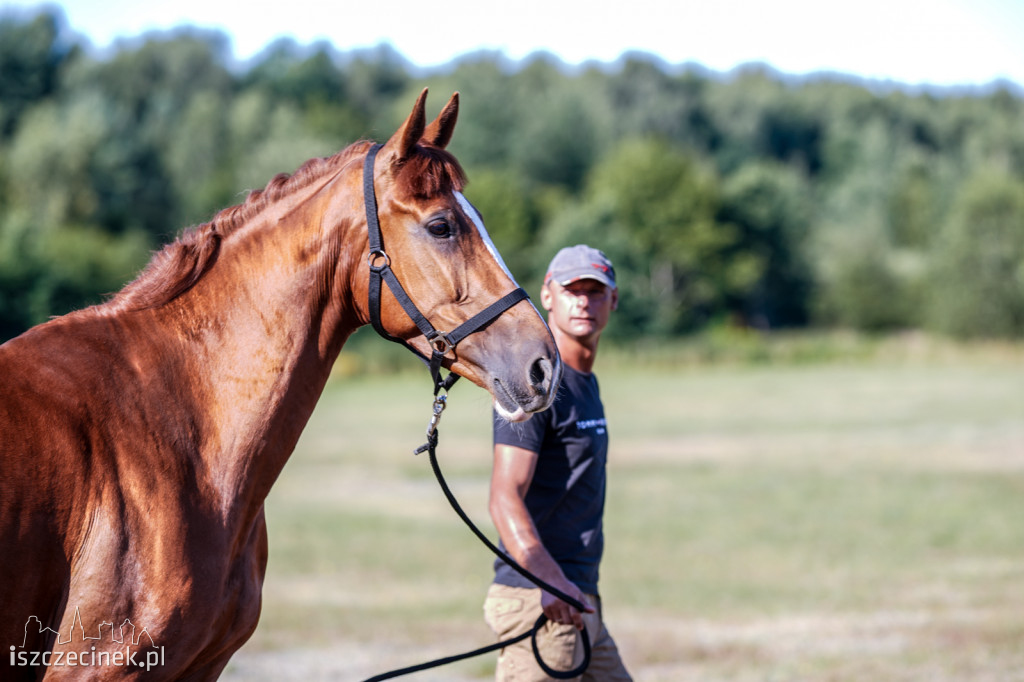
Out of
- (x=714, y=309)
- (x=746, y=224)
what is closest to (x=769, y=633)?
(x=714, y=309)

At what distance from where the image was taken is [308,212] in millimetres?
2889

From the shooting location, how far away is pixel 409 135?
2.77 metres

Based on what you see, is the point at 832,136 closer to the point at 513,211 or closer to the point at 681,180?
the point at 681,180

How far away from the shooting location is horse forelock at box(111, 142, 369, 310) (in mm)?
2822

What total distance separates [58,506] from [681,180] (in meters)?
68.0

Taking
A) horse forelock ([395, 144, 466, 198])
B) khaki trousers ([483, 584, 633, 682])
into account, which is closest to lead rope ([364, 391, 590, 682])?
khaki trousers ([483, 584, 633, 682])

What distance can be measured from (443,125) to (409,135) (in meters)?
0.27

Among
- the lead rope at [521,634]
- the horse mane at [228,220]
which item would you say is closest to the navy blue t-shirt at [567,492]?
the lead rope at [521,634]

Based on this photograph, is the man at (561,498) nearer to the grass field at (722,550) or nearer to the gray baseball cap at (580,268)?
the gray baseball cap at (580,268)

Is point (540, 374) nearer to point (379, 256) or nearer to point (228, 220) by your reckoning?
point (379, 256)

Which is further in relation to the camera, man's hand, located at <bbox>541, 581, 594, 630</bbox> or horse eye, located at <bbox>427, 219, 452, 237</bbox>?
man's hand, located at <bbox>541, 581, 594, 630</bbox>

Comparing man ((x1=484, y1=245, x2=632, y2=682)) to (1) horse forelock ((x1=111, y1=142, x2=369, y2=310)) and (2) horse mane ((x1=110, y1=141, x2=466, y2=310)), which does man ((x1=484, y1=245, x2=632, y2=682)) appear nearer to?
(2) horse mane ((x1=110, y1=141, x2=466, y2=310))

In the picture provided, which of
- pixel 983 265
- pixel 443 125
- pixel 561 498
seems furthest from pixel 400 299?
pixel 983 265
